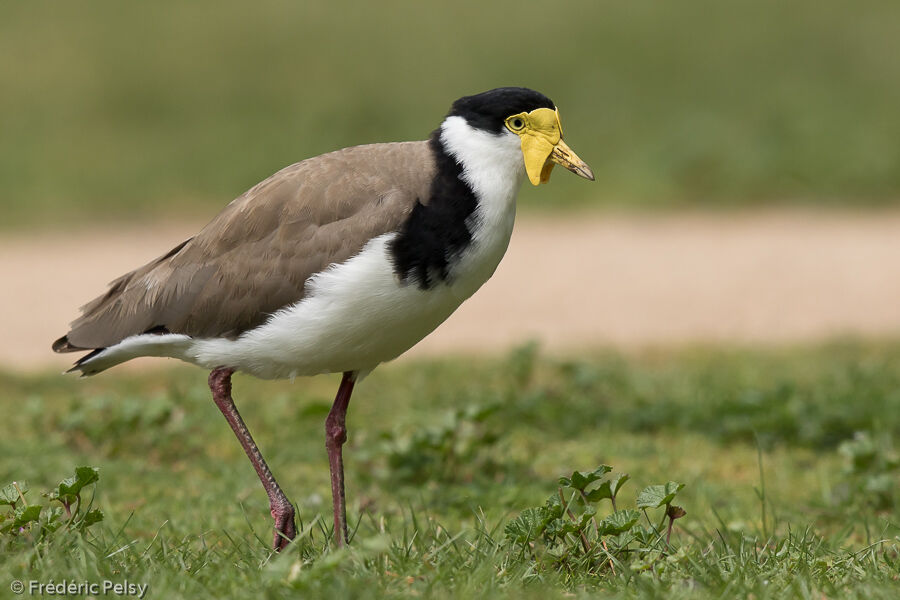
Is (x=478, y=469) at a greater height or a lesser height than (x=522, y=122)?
lesser

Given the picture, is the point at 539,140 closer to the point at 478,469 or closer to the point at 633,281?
the point at 478,469

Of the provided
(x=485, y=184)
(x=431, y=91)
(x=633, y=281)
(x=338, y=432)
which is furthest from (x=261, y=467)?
(x=431, y=91)

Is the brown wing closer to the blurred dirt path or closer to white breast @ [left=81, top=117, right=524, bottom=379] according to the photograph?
white breast @ [left=81, top=117, right=524, bottom=379]

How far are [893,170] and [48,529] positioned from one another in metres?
11.0

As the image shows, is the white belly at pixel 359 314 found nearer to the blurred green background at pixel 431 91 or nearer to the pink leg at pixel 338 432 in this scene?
the pink leg at pixel 338 432

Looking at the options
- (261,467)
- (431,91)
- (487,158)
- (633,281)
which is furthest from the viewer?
(431,91)

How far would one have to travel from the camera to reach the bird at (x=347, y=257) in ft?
12.6

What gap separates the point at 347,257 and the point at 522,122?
72 centimetres

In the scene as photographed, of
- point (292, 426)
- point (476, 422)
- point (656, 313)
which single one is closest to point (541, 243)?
point (656, 313)

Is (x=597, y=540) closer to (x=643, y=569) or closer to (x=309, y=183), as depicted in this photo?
(x=643, y=569)

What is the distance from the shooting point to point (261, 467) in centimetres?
415

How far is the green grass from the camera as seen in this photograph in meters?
3.35

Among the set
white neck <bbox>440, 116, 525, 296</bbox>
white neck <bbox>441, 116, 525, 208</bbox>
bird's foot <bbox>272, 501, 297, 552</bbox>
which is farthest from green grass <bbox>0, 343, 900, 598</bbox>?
white neck <bbox>441, 116, 525, 208</bbox>

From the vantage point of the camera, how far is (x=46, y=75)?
14.6 m
